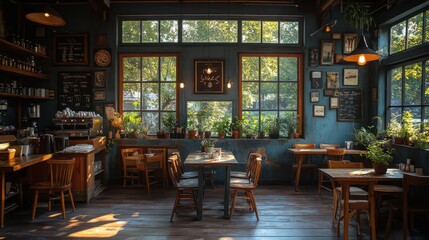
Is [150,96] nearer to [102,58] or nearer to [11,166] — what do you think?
[102,58]

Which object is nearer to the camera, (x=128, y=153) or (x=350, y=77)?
(x=128, y=153)

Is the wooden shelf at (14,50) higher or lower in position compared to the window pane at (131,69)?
higher

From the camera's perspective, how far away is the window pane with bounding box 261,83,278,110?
7.52m

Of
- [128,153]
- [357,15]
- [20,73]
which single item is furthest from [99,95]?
[357,15]

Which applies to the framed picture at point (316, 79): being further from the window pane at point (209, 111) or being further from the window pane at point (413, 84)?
the window pane at point (209, 111)

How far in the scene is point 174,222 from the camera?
4.65 m

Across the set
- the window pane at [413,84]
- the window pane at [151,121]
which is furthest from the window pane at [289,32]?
the window pane at [151,121]

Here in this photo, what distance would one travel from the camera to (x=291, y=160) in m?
7.29

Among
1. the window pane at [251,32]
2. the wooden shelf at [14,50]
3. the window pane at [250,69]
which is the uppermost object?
the window pane at [251,32]

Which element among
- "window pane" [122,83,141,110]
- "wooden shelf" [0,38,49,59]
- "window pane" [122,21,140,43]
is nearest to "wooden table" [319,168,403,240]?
"window pane" [122,83,141,110]

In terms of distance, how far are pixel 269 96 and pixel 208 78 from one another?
4.79 ft

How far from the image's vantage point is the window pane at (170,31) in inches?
294

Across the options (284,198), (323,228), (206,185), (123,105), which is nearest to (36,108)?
(123,105)

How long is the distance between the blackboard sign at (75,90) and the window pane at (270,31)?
4.09 m
